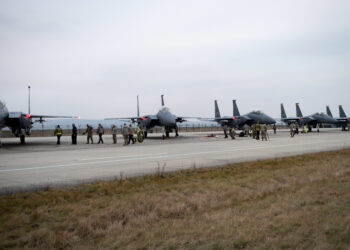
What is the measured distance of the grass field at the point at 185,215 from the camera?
12.1ft

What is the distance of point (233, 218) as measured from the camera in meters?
4.47

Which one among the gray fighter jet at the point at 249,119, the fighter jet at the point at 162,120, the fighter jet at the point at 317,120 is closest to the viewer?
the fighter jet at the point at 162,120

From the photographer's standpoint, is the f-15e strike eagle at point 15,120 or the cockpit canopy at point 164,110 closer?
the f-15e strike eagle at point 15,120

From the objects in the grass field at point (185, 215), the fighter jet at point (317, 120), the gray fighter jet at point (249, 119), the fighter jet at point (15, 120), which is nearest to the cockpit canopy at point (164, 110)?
the gray fighter jet at point (249, 119)

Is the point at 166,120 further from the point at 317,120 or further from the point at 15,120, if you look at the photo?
the point at 317,120

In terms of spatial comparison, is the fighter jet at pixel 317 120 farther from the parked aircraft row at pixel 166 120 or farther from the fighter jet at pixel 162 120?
the fighter jet at pixel 162 120

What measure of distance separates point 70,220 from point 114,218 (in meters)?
0.68

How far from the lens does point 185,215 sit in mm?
4859

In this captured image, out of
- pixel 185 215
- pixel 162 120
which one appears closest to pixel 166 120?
pixel 162 120

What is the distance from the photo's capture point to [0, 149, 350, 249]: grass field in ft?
12.1

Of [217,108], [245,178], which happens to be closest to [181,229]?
[245,178]

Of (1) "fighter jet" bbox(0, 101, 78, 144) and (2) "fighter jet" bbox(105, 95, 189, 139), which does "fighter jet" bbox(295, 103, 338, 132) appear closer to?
(2) "fighter jet" bbox(105, 95, 189, 139)

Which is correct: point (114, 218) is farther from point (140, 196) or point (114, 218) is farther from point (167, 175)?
point (167, 175)

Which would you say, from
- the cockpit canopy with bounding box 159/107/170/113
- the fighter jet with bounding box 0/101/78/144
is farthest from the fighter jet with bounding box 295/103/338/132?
the fighter jet with bounding box 0/101/78/144
